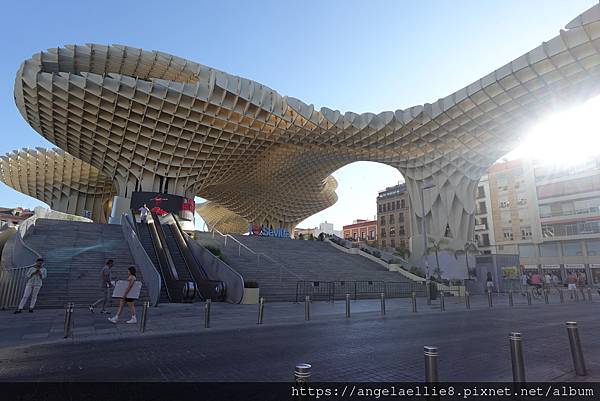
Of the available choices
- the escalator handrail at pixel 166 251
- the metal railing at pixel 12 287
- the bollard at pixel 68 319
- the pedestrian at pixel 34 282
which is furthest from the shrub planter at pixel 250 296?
the bollard at pixel 68 319

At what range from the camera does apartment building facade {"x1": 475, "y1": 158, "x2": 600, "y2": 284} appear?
45.2m

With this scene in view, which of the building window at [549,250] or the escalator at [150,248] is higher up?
the building window at [549,250]

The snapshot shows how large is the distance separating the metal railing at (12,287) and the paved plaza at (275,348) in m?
1.89

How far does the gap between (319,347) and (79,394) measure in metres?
4.21

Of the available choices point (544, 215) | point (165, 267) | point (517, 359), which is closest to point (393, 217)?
point (544, 215)

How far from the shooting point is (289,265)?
22.5 metres

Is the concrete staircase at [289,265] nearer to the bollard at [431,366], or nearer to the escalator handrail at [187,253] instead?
the escalator handrail at [187,253]

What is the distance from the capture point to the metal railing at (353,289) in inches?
712

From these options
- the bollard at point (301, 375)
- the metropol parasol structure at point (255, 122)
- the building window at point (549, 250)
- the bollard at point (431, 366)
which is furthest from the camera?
the building window at point (549, 250)

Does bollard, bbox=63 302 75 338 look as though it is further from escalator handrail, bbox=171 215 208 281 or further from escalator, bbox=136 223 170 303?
escalator handrail, bbox=171 215 208 281

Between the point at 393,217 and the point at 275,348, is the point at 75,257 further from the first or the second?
the point at 393,217

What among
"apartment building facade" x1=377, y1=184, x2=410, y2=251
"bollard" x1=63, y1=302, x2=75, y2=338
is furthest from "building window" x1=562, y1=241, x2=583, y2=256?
"bollard" x1=63, y1=302, x2=75, y2=338

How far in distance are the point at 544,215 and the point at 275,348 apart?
5643 cm

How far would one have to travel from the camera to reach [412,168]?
3706 cm
